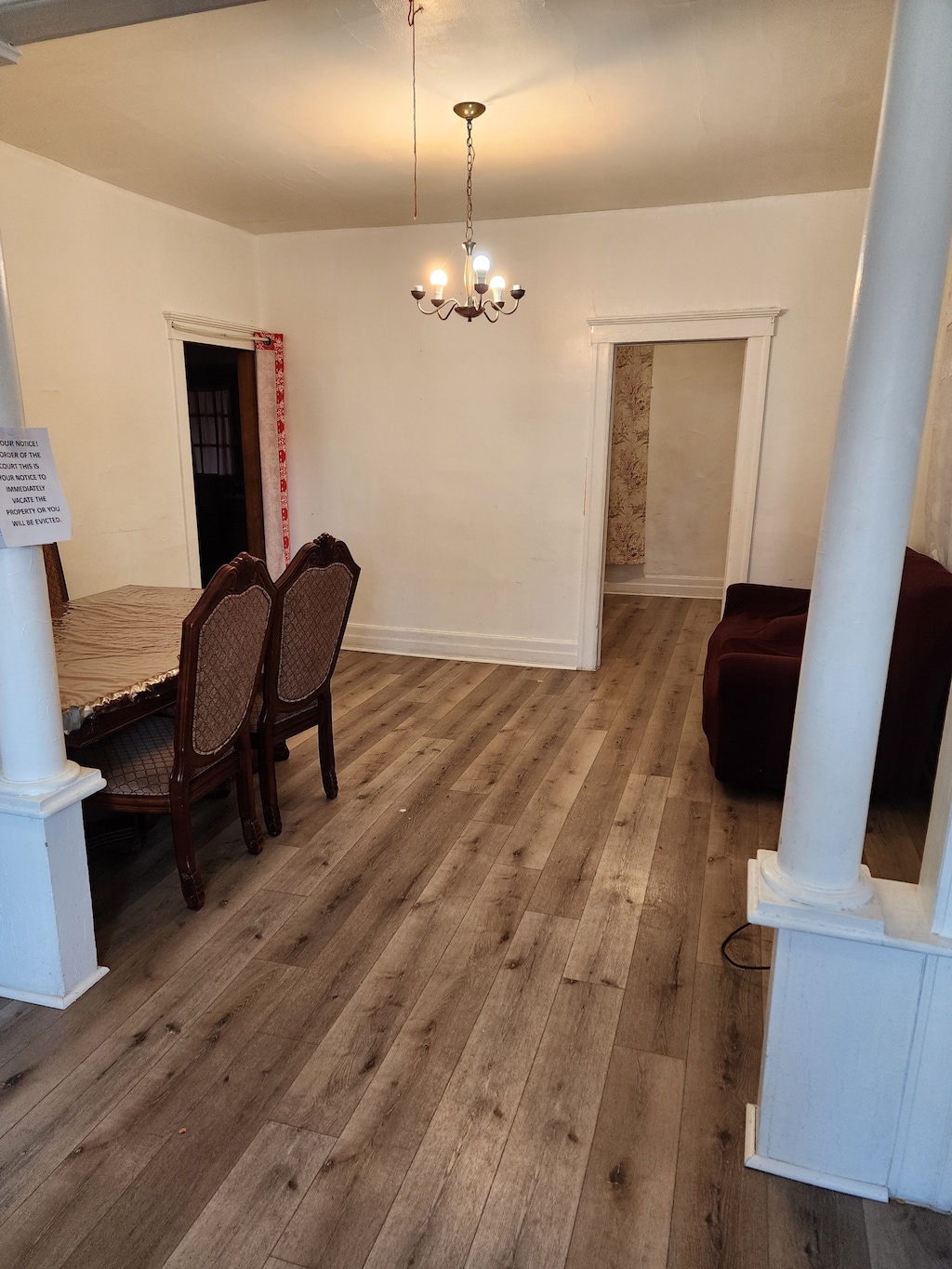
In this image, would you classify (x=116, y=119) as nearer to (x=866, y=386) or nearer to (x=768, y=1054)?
(x=866, y=386)

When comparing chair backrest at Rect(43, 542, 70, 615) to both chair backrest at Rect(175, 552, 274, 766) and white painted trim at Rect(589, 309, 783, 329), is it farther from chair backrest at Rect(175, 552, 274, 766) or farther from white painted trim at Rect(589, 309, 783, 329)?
white painted trim at Rect(589, 309, 783, 329)

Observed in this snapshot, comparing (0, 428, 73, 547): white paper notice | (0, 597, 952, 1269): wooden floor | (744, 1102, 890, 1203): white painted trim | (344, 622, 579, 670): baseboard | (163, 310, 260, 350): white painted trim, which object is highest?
(163, 310, 260, 350): white painted trim

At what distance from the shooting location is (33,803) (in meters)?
1.91

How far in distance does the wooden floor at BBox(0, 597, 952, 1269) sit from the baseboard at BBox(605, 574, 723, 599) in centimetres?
440

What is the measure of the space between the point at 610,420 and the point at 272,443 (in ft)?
7.38

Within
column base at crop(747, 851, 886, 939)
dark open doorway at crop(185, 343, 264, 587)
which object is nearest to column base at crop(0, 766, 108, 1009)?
column base at crop(747, 851, 886, 939)

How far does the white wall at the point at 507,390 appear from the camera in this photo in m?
4.36

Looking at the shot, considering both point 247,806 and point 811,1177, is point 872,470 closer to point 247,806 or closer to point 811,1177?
point 811,1177

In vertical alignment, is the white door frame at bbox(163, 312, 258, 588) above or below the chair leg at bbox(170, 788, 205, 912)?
above

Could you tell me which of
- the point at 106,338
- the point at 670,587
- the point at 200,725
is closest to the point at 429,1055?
the point at 200,725

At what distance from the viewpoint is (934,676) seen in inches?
116

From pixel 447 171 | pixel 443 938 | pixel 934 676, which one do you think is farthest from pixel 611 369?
pixel 443 938

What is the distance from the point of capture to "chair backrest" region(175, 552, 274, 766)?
2211 millimetres

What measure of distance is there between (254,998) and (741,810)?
1967 mm
